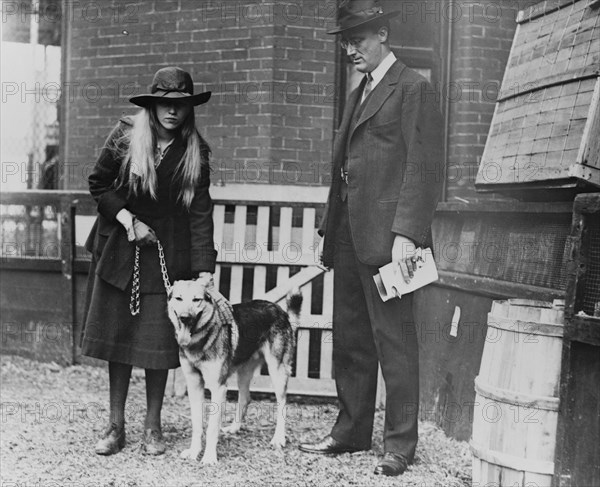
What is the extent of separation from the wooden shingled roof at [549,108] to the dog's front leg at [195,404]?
225cm

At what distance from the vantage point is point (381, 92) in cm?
452

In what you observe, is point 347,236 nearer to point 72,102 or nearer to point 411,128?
point 411,128

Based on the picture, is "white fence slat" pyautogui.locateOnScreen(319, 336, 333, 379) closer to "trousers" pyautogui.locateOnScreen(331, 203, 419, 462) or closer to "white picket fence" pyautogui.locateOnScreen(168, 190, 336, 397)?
"white picket fence" pyautogui.locateOnScreen(168, 190, 336, 397)

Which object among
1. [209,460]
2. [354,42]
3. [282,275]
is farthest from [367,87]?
[209,460]

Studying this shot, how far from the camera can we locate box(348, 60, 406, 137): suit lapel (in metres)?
4.50

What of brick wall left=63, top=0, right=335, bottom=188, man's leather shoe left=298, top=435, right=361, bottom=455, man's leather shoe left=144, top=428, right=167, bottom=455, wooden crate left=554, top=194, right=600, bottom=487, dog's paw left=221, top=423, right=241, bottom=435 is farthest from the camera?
brick wall left=63, top=0, right=335, bottom=188

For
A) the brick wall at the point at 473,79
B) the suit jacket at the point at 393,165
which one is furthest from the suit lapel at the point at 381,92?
the brick wall at the point at 473,79

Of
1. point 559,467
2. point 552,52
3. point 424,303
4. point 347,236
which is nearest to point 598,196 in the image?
point 559,467

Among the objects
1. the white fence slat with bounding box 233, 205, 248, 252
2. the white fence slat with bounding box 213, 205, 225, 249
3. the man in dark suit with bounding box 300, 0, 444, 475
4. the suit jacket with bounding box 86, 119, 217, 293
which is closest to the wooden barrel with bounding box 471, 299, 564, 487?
the man in dark suit with bounding box 300, 0, 444, 475

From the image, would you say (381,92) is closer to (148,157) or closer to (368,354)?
(148,157)

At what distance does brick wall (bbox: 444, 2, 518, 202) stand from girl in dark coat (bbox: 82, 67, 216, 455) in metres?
2.93

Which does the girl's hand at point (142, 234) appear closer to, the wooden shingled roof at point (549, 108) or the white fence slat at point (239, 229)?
the white fence slat at point (239, 229)

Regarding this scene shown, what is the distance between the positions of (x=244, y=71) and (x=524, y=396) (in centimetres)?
417

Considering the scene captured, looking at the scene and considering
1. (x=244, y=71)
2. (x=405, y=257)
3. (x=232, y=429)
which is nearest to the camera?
(x=405, y=257)
